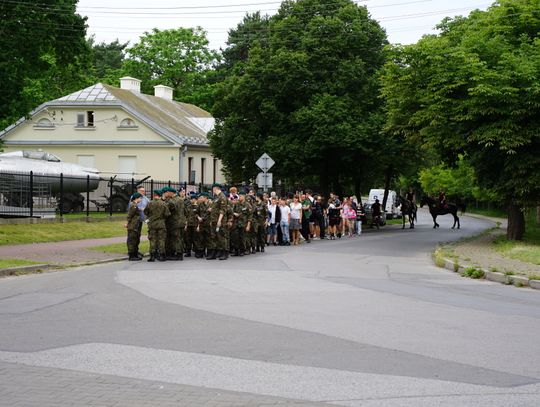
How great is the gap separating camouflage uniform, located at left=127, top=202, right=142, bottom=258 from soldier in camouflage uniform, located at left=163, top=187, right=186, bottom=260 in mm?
821

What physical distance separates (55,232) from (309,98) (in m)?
17.2

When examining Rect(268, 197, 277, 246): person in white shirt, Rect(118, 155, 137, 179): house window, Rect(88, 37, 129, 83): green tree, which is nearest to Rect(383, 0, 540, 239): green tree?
Rect(268, 197, 277, 246): person in white shirt

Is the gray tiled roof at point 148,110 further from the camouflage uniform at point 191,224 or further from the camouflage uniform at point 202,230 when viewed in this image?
the camouflage uniform at point 202,230

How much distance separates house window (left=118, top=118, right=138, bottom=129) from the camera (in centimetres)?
5097

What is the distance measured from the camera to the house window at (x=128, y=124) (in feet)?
167

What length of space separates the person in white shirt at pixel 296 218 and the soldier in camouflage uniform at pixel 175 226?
805 cm

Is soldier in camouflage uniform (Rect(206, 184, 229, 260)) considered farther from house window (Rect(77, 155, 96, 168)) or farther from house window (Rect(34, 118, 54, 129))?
house window (Rect(34, 118, 54, 129))

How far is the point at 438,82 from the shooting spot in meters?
24.7

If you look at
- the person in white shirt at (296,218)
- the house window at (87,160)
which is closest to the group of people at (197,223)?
the person in white shirt at (296,218)

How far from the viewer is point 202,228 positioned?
20.7 metres

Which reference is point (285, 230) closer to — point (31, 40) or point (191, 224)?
point (191, 224)

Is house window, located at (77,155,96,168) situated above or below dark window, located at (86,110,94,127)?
below

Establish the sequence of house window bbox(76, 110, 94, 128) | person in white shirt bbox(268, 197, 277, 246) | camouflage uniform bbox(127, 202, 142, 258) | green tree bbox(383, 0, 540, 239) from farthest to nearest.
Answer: house window bbox(76, 110, 94, 128), person in white shirt bbox(268, 197, 277, 246), green tree bbox(383, 0, 540, 239), camouflage uniform bbox(127, 202, 142, 258)

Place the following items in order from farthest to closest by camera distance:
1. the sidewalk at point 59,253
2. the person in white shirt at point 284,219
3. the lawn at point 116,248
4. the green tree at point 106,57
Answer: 1. the green tree at point 106,57
2. the person in white shirt at point 284,219
3. the lawn at point 116,248
4. the sidewalk at point 59,253
